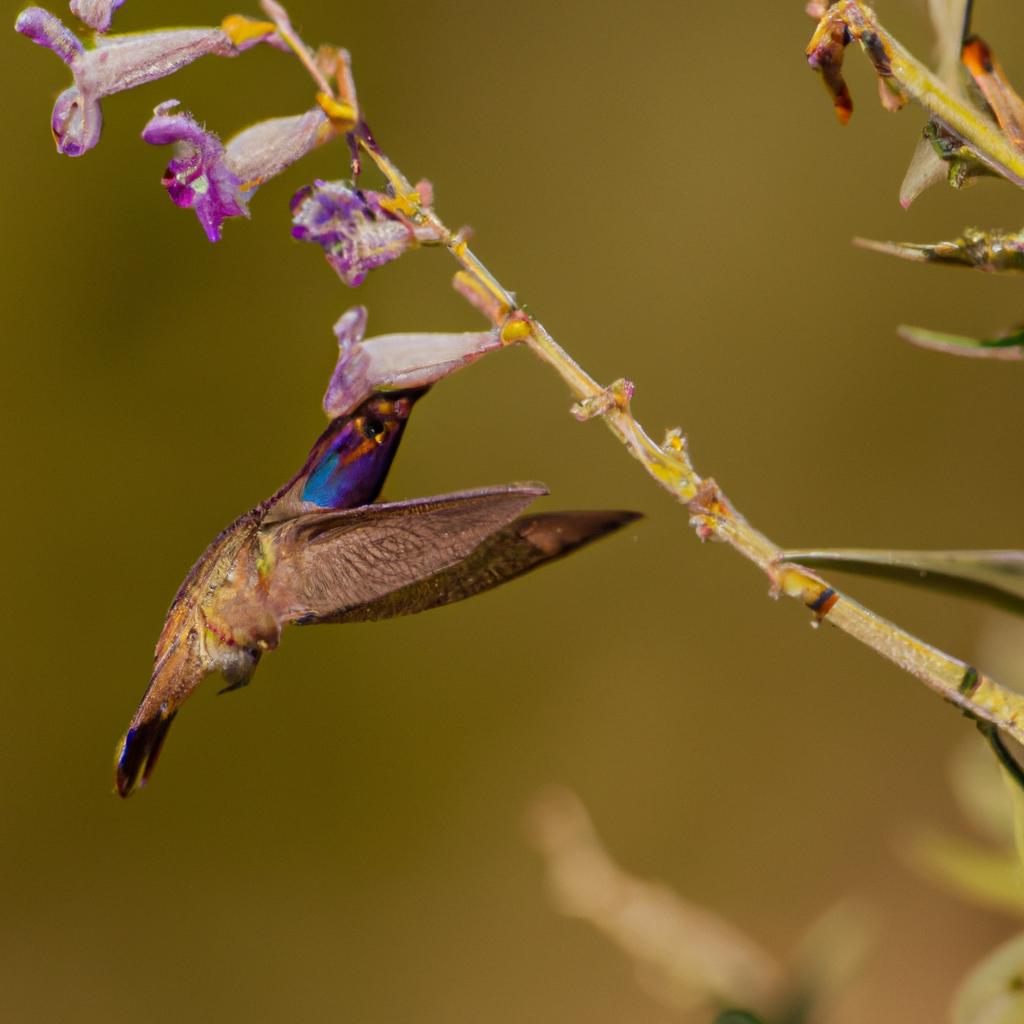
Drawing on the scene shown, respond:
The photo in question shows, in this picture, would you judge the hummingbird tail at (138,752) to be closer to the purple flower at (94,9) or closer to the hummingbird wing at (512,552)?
the hummingbird wing at (512,552)

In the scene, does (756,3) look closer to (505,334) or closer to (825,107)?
(825,107)

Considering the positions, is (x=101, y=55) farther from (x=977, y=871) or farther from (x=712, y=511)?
(x=977, y=871)

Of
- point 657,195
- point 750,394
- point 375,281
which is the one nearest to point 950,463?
point 750,394

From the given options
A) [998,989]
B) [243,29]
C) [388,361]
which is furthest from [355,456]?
[998,989]

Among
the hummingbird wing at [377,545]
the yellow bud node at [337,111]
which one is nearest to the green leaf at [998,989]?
the hummingbird wing at [377,545]

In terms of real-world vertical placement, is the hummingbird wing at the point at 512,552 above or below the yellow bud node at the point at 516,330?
below

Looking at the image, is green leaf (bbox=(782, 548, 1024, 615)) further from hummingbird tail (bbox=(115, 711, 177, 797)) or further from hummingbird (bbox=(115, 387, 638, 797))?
hummingbird tail (bbox=(115, 711, 177, 797))
